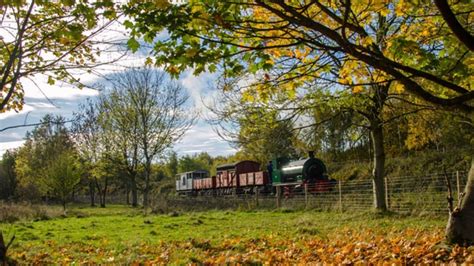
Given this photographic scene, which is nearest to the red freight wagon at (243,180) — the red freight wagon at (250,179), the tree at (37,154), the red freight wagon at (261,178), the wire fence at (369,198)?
the red freight wagon at (250,179)

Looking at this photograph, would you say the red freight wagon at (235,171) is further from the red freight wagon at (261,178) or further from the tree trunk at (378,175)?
the tree trunk at (378,175)

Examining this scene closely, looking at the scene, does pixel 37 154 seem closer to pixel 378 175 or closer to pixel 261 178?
pixel 261 178

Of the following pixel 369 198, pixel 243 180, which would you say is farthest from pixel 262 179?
pixel 369 198

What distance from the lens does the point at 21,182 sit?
49.2 metres

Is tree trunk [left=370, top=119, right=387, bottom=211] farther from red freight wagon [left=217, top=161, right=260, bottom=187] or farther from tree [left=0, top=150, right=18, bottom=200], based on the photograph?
tree [left=0, top=150, right=18, bottom=200]

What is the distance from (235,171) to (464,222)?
31625 millimetres

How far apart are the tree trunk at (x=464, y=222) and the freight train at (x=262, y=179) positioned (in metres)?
14.0

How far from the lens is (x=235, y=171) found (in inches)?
1462

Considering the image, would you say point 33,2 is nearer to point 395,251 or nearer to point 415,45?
point 415,45

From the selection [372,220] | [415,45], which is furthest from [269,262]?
[372,220]

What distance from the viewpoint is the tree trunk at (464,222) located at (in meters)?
5.69

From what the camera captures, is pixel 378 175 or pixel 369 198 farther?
pixel 369 198

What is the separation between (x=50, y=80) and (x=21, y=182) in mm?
47724

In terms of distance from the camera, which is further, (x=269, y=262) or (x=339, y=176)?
(x=339, y=176)
